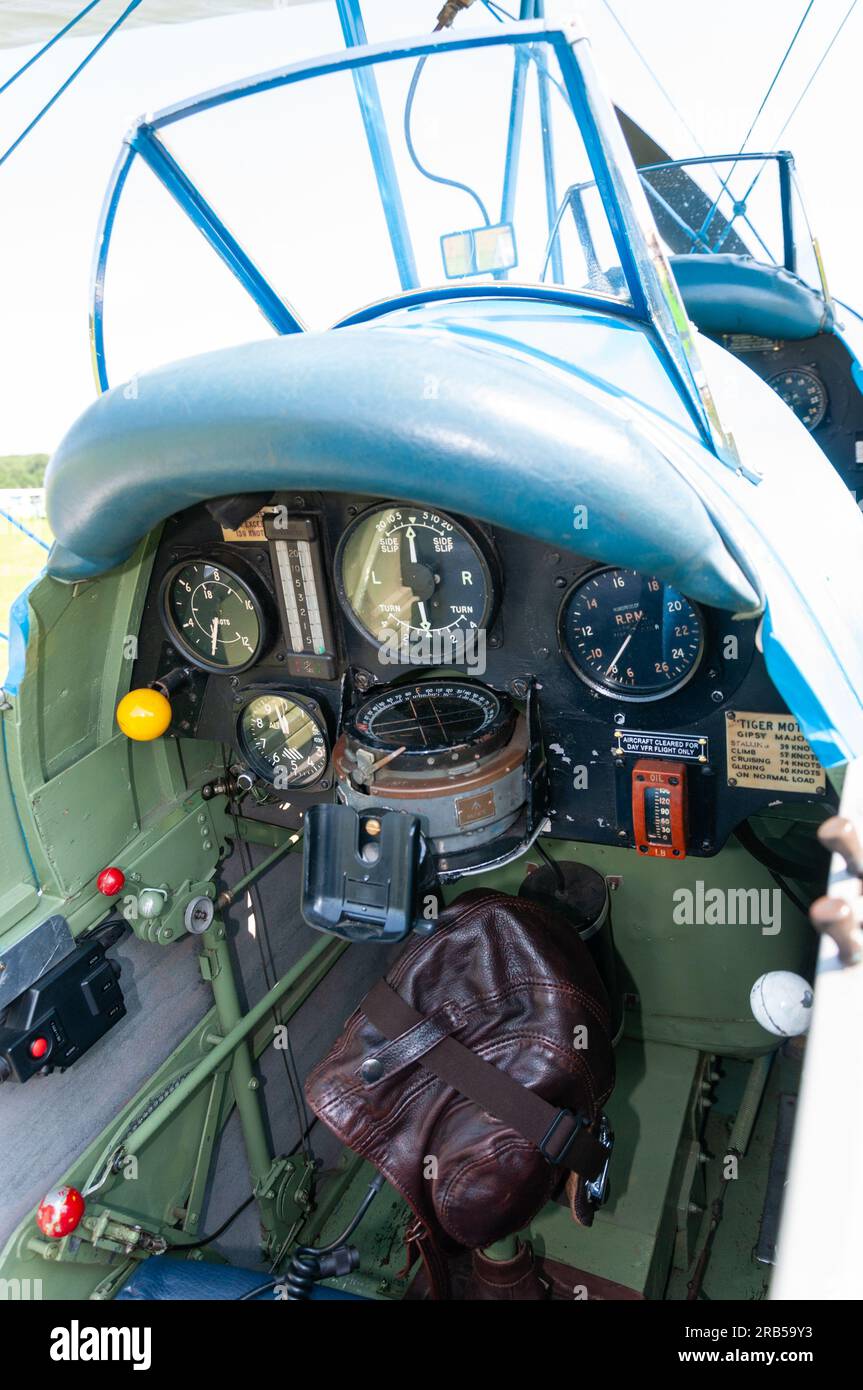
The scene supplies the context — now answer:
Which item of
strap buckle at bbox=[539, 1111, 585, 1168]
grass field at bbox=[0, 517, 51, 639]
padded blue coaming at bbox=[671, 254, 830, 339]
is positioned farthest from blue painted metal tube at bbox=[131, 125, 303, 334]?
grass field at bbox=[0, 517, 51, 639]

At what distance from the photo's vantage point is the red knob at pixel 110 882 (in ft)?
7.39

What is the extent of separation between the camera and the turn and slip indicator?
2.05 m

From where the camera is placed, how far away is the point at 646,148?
5008mm

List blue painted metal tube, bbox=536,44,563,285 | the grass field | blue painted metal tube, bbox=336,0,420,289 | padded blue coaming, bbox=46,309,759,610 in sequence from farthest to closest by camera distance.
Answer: the grass field
blue painted metal tube, bbox=536,44,563,285
blue painted metal tube, bbox=336,0,420,289
padded blue coaming, bbox=46,309,759,610

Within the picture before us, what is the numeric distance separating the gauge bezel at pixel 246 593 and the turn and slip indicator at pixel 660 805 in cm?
100

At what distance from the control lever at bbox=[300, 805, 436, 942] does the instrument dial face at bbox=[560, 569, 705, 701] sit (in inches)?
22.4

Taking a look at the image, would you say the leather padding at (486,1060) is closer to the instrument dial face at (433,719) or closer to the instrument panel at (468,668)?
the instrument panel at (468,668)

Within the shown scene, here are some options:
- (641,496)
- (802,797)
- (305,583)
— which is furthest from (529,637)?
(641,496)

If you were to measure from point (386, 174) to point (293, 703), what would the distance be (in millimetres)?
1680

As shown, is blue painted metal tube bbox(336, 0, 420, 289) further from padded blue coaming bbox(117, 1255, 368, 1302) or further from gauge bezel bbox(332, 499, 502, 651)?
padded blue coaming bbox(117, 1255, 368, 1302)

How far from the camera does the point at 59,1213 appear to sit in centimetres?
196

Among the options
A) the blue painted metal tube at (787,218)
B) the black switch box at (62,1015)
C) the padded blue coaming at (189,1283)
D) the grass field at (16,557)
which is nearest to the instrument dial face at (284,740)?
the black switch box at (62,1015)

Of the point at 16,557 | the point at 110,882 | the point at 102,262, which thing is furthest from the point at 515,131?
the point at 16,557

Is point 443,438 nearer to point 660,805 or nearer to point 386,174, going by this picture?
point 660,805
